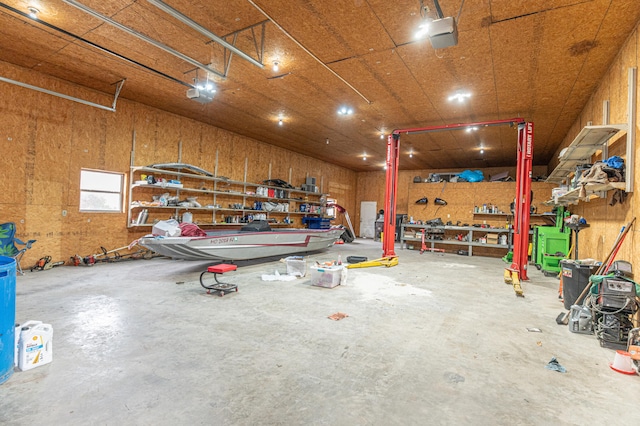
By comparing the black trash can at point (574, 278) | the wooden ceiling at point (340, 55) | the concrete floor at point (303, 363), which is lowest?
the concrete floor at point (303, 363)

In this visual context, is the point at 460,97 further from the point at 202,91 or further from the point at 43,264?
the point at 43,264

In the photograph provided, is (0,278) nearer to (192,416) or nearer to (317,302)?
(192,416)

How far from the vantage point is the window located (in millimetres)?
6480

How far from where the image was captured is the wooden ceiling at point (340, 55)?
369 centimetres

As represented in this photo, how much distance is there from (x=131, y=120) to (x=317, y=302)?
20.5ft

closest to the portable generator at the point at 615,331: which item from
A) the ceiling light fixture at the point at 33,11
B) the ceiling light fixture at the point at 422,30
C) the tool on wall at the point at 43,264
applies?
the ceiling light fixture at the point at 422,30

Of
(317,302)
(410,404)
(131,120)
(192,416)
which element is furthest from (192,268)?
(410,404)

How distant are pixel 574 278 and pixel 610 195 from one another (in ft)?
4.47

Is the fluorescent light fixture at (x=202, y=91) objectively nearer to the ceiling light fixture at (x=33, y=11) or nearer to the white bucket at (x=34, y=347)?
the ceiling light fixture at (x=33, y=11)

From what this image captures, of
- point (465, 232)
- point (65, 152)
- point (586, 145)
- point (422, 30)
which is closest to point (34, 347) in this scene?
point (422, 30)

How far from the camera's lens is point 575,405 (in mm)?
1983

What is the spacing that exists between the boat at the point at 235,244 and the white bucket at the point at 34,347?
2.72 metres

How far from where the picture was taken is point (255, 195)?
967 centimetres

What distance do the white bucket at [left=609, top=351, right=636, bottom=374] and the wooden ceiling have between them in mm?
3626
